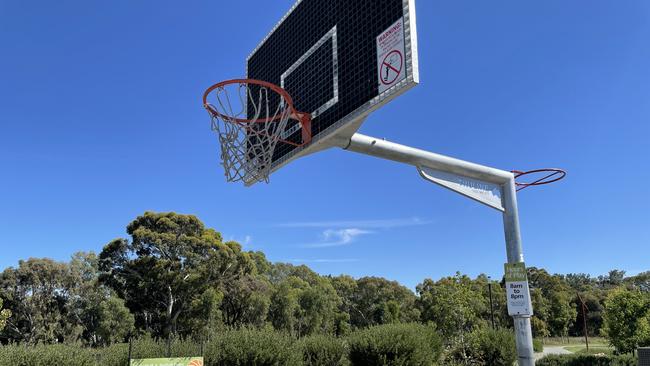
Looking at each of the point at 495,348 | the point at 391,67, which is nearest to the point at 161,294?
the point at 495,348

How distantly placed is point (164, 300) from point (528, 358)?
30.5 meters

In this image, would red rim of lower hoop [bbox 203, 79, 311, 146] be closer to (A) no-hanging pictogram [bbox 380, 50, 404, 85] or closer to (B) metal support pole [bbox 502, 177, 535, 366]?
(A) no-hanging pictogram [bbox 380, 50, 404, 85]

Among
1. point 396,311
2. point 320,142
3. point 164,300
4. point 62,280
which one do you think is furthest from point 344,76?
point 396,311

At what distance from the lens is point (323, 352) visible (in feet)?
47.0

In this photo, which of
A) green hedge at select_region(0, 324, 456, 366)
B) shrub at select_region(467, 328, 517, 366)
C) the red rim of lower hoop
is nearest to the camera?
the red rim of lower hoop

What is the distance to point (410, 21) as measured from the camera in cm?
620

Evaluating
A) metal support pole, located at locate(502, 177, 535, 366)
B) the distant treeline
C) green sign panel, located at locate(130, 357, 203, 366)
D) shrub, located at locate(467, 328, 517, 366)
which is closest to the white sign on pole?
metal support pole, located at locate(502, 177, 535, 366)

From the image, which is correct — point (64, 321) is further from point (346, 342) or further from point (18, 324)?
point (346, 342)

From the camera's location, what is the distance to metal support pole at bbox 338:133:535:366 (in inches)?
291

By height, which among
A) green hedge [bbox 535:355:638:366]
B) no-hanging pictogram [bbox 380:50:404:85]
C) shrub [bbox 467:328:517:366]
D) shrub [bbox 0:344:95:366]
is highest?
no-hanging pictogram [bbox 380:50:404:85]

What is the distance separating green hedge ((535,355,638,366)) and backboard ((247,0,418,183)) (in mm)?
13694

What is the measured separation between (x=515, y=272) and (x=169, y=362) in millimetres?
7147

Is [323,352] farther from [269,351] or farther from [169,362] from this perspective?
[169,362]

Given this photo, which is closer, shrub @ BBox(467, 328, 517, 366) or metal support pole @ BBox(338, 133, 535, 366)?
metal support pole @ BBox(338, 133, 535, 366)
